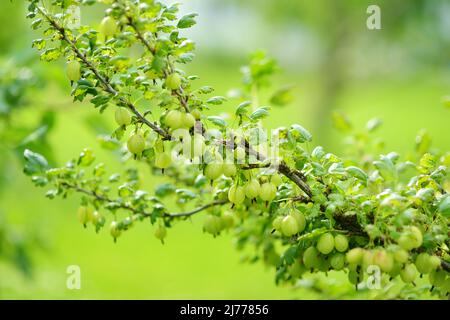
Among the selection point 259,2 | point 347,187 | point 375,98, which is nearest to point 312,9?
point 259,2

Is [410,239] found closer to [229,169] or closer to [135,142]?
[229,169]

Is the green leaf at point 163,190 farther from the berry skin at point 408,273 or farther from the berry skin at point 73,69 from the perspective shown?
the berry skin at point 408,273

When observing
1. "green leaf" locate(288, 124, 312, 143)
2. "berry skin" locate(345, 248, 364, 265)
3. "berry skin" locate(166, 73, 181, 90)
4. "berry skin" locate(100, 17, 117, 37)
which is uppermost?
"berry skin" locate(100, 17, 117, 37)

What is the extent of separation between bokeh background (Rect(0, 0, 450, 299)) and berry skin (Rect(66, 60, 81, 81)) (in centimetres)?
63

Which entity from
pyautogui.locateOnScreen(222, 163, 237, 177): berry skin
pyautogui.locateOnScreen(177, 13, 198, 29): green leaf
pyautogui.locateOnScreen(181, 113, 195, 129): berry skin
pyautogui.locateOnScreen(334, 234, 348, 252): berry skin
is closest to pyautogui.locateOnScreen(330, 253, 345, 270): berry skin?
pyautogui.locateOnScreen(334, 234, 348, 252): berry skin

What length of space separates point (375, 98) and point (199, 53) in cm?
411

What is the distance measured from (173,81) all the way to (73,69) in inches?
7.2

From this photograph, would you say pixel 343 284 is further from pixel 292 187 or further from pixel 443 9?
pixel 443 9

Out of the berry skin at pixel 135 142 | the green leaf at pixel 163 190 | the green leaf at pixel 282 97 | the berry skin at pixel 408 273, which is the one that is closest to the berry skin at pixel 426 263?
the berry skin at pixel 408 273

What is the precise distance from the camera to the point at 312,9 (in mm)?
8383

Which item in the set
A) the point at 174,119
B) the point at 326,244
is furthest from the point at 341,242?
the point at 174,119

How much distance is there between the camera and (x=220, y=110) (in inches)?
266

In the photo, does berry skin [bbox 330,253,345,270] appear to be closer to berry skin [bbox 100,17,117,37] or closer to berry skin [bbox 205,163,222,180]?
berry skin [bbox 205,163,222,180]

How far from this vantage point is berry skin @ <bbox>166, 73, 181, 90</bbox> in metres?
1.06
